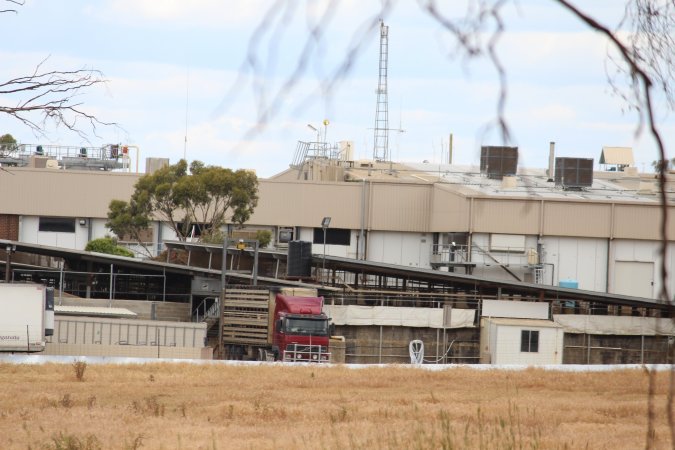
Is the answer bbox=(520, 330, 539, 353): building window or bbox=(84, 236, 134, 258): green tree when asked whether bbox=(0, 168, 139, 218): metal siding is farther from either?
bbox=(520, 330, 539, 353): building window

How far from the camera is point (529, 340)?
1763 inches

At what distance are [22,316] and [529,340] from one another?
20.9 metres

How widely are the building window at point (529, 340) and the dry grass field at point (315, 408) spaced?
36.1 ft

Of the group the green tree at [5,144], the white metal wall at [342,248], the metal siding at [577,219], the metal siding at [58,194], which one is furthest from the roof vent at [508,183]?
the green tree at [5,144]

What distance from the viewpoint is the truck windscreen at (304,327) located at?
4197 cm

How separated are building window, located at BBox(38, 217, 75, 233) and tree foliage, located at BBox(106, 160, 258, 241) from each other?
4299mm

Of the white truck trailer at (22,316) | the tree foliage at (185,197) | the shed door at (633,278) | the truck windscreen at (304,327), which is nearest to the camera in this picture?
the white truck trailer at (22,316)

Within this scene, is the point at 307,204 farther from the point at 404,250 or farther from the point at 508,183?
the point at 508,183

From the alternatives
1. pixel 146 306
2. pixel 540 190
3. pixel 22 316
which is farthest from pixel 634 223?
pixel 22 316

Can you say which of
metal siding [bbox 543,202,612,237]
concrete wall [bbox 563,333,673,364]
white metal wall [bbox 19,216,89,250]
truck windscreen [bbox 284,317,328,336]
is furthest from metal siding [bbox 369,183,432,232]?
truck windscreen [bbox 284,317,328,336]

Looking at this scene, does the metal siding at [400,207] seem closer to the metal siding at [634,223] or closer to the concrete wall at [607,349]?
the metal siding at [634,223]

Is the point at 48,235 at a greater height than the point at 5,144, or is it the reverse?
the point at 5,144

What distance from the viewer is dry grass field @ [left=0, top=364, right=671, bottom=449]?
632 inches

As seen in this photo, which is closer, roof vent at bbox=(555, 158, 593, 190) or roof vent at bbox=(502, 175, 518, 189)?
roof vent at bbox=(502, 175, 518, 189)
